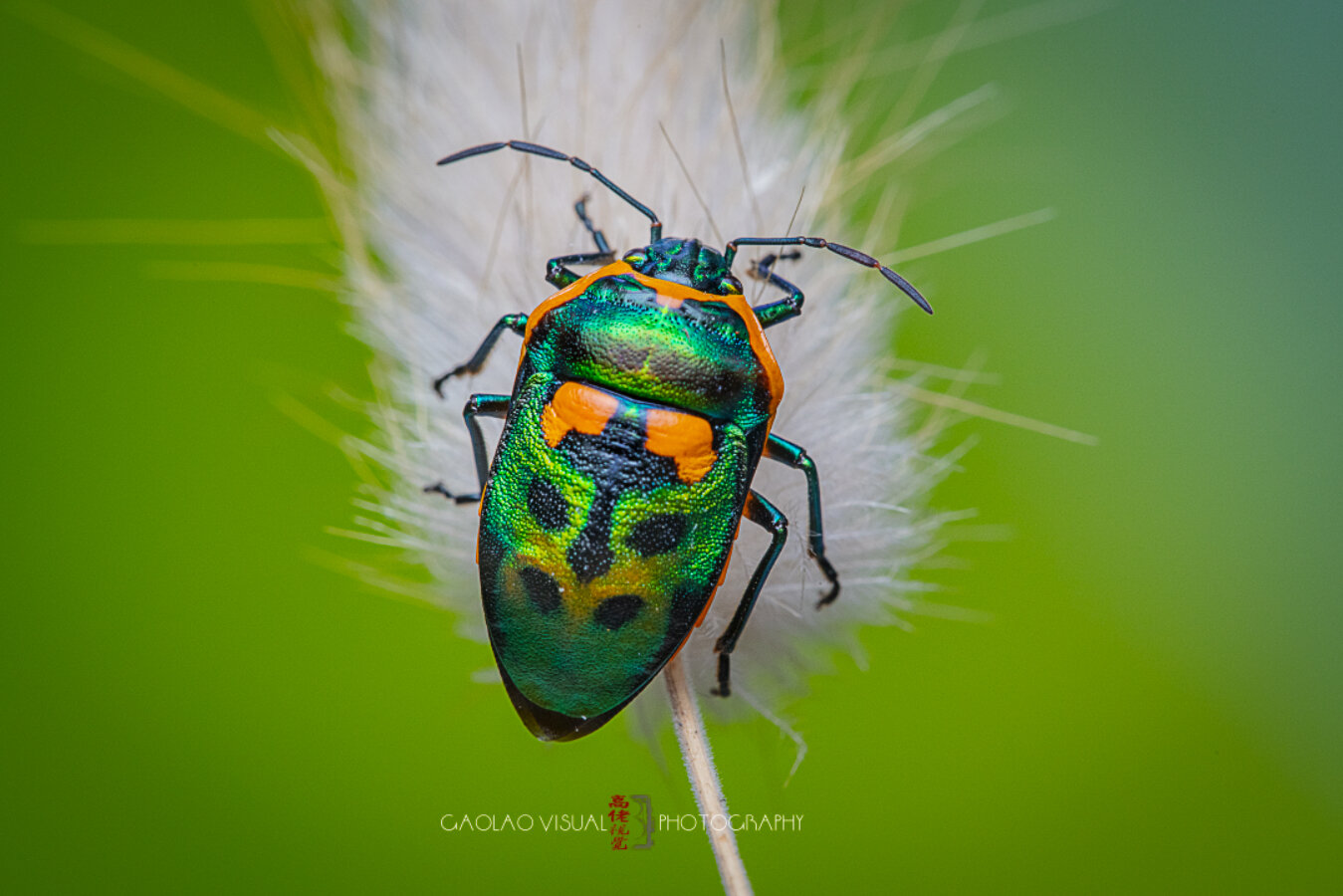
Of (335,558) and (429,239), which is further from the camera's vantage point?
(335,558)

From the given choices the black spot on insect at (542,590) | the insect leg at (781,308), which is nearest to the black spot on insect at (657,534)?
the black spot on insect at (542,590)

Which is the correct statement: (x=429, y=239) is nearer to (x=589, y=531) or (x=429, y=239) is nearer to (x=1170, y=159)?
(x=589, y=531)

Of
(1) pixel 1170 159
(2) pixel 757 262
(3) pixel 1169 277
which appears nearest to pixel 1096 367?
(3) pixel 1169 277

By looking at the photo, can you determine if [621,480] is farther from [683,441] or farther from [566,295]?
[566,295]

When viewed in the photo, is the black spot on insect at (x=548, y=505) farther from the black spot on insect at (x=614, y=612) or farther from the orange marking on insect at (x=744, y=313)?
the orange marking on insect at (x=744, y=313)

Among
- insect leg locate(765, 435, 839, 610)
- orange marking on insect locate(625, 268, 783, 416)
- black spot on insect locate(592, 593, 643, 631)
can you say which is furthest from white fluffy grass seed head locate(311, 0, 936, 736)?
black spot on insect locate(592, 593, 643, 631)

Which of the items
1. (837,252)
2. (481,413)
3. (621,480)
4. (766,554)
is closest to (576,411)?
(621,480)
